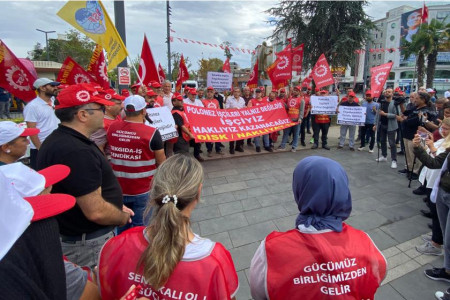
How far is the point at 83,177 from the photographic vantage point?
1750mm

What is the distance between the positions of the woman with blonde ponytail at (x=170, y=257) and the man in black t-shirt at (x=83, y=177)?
663mm

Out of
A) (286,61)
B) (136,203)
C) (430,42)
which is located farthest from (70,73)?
(430,42)

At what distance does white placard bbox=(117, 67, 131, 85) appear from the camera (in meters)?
5.70

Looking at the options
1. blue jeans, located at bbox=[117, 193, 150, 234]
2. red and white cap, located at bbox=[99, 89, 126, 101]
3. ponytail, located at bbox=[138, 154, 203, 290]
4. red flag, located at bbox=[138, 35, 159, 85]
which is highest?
red flag, located at bbox=[138, 35, 159, 85]

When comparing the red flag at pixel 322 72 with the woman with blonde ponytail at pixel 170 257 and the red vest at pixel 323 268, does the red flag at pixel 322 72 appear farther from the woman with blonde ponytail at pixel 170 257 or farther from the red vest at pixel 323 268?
the woman with blonde ponytail at pixel 170 257

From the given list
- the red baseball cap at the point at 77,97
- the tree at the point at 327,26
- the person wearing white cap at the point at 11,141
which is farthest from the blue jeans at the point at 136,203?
the tree at the point at 327,26

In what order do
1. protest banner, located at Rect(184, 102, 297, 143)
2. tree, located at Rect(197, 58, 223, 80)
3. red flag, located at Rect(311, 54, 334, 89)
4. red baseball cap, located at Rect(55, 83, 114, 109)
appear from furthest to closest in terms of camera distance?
tree, located at Rect(197, 58, 223, 80)
red flag, located at Rect(311, 54, 334, 89)
protest banner, located at Rect(184, 102, 297, 143)
red baseball cap, located at Rect(55, 83, 114, 109)

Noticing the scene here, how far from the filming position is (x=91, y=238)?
79.4 inches

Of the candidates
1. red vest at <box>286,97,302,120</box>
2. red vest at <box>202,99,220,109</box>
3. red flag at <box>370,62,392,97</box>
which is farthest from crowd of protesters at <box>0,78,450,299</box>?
red flag at <box>370,62,392,97</box>

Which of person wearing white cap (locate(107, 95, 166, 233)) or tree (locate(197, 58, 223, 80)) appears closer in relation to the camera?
person wearing white cap (locate(107, 95, 166, 233))

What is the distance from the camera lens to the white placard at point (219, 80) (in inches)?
396

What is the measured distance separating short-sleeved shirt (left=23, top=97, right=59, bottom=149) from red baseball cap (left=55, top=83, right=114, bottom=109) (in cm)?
297

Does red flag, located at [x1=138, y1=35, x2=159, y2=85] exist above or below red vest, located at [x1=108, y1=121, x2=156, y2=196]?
above

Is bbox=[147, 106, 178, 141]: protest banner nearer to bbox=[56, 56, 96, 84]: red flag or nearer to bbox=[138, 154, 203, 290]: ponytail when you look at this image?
bbox=[56, 56, 96, 84]: red flag
